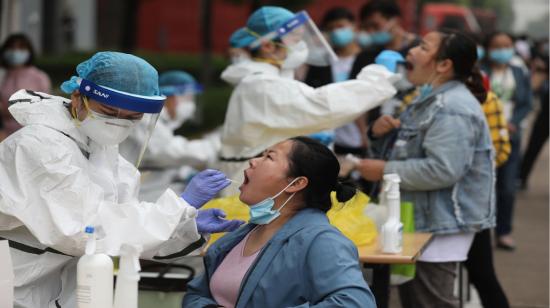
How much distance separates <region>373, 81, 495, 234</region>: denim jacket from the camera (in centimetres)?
489

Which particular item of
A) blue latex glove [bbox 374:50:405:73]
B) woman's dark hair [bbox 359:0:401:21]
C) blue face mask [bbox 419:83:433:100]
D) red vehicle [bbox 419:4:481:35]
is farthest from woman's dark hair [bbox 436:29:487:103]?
red vehicle [bbox 419:4:481:35]

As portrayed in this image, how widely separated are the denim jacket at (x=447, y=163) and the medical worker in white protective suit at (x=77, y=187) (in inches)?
60.3

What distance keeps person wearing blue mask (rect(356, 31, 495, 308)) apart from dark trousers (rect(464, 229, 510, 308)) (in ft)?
1.67

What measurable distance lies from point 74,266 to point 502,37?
601 cm

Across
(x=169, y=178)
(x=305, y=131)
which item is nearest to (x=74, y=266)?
(x=305, y=131)

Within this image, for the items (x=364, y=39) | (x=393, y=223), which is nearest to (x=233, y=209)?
(x=393, y=223)

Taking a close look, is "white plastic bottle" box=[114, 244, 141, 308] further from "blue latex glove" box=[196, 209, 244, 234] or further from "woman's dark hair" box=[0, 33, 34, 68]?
"woman's dark hair" box=[0, 33, 34, 68]

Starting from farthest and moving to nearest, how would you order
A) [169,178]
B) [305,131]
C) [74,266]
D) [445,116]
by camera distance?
1. [169,178]
2. [305,131]
3. [445,116]
4. [74,266]

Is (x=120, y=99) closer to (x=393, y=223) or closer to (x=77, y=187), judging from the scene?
(x=77, y=187)

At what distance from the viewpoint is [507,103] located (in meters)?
8.77

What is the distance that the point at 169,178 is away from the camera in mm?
7840

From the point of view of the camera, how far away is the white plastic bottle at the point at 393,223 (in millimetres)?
4441

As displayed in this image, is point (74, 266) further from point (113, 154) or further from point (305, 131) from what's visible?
point (305, 131)

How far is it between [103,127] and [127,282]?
69 centimetres
